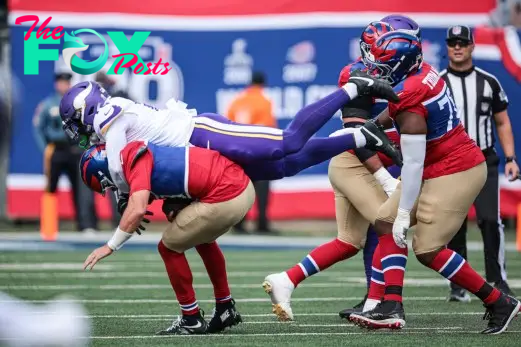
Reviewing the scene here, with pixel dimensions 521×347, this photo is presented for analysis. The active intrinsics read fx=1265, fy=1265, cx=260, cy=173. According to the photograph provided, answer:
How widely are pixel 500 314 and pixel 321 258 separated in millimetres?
1193

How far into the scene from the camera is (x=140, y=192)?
670 centimetres

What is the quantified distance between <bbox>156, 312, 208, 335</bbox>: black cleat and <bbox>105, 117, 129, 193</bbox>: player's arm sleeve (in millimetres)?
793

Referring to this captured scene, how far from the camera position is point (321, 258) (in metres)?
7.61

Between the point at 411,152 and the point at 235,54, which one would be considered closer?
the point at 411,152

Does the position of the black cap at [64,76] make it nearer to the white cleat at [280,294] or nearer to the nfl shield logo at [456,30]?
the nfl shield logo at [456,30]

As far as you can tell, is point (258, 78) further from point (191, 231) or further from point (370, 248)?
point (191, 231)

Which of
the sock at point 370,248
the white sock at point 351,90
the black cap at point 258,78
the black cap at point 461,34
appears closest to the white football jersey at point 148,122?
the white sock at point 351,90

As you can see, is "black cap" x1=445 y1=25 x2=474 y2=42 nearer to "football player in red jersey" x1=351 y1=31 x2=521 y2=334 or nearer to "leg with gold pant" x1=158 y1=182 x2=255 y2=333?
"football player in red jersey" x1=351 y1=31 x2=521 y2=334

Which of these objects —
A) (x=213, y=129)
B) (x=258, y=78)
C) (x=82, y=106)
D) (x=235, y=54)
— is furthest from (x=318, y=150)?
(x=235, y=54)

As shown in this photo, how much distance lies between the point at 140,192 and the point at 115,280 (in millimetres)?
3935

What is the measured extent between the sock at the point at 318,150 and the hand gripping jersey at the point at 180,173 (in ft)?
1.29

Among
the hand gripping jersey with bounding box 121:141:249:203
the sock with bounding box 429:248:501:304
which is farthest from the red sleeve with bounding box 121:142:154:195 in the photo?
the sock with bounding box 429:248:501:304

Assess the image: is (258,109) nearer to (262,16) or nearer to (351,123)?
(262,16)

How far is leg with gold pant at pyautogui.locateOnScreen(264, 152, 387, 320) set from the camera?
7578 mm
